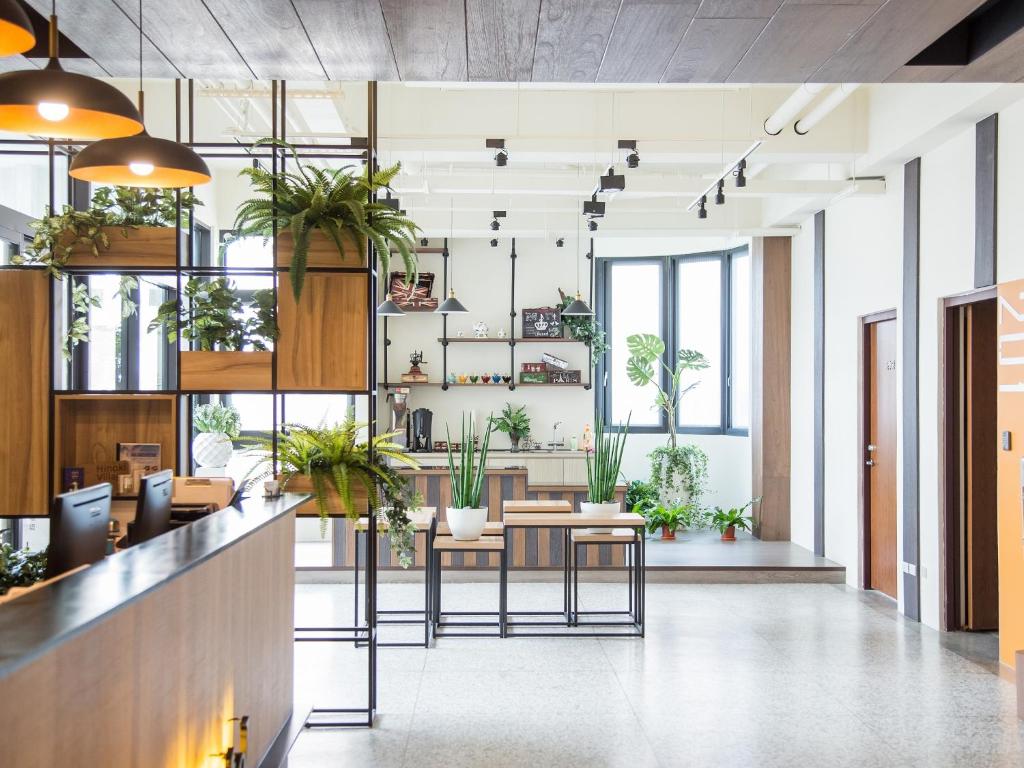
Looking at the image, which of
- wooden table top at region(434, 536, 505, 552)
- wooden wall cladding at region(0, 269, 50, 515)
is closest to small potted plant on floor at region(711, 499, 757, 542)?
wooden table top at region(434, 536, 505, 552)

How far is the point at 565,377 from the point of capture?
9938mm

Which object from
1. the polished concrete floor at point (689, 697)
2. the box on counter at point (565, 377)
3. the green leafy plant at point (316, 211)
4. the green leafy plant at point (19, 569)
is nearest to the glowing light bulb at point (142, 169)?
the green leafy plant at point (316, 211)

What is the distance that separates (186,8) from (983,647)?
575 cm

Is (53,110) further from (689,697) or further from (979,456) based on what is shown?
(979,456)

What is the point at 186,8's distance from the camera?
3193 mm

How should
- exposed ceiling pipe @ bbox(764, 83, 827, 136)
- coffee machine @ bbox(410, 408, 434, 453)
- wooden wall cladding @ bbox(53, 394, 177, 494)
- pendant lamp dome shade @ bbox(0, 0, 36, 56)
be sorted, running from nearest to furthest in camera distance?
1. pendant lamp dome shade @ bbox(0, 0, 36, 56)
2. wooden wall cladding @ bbox(53, 394, 177, 494)
3. exposed ceiling pipe @ bbox(764, 83, 827, 136)
4. coffee machine @ bbox(410, 408, 434, 453)

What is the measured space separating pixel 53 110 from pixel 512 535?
615 centimetres

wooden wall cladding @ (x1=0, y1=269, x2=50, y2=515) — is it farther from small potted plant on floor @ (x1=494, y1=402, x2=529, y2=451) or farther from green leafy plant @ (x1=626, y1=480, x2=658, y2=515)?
green leafy plant @ (x1=626, y1=480, x2=658, y2=515)

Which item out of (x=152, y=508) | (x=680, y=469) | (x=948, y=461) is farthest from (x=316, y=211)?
(x=680, y=469)

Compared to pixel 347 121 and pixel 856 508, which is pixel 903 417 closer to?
pixel 856 508

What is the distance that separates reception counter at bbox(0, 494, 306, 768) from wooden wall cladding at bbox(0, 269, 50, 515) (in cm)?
144

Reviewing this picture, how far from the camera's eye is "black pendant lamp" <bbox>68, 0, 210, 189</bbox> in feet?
10.2

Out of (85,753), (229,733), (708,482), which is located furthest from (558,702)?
(708,482)

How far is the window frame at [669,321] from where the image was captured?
1049 cm
